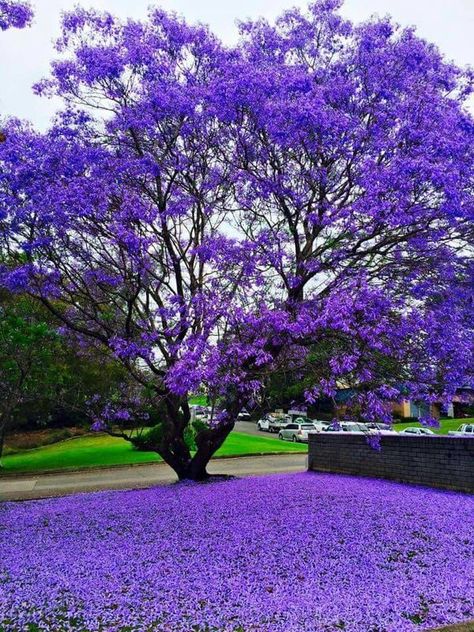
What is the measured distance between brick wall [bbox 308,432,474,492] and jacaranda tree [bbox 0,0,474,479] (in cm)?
254

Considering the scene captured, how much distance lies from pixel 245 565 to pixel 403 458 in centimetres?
729

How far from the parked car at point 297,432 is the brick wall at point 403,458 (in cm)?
2046

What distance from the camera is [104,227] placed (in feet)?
31.9

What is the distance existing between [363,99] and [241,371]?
4636 mm

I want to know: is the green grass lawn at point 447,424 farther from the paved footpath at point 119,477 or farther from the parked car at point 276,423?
the paved footpath at point 119,477

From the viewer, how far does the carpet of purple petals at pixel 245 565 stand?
185 inches

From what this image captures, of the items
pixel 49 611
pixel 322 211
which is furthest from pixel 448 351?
pixel 49 611

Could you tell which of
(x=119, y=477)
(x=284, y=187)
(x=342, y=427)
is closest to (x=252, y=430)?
(x=342, y=427)

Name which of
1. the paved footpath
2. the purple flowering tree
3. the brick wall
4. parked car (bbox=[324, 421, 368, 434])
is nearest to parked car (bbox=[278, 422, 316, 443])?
parked car (bbox=[324, 421, 368, 434])

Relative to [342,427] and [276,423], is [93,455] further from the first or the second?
[276,423]

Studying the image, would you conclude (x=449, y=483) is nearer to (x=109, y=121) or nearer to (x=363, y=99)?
(x=363, y=99)

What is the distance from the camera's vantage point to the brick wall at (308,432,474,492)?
10906 millimetres

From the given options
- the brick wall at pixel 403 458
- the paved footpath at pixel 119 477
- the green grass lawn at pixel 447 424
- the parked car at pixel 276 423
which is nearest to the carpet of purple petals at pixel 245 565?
the brick wall at pixel 403 458

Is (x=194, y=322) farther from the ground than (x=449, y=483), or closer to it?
farther from the ground
